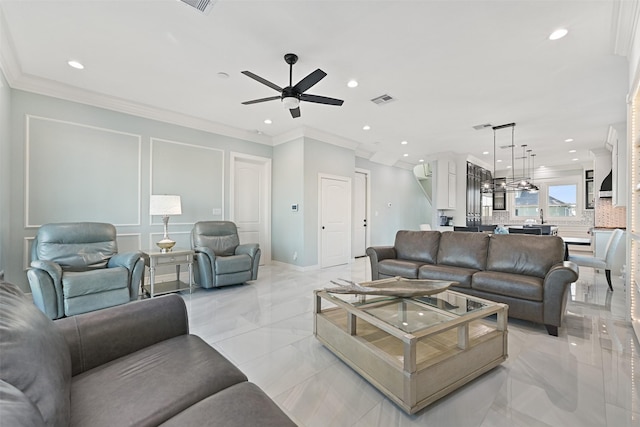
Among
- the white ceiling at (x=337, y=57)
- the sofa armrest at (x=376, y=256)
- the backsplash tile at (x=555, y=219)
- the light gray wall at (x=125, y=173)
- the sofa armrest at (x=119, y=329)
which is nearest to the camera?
the sofa armrest at (x=119, y=329)

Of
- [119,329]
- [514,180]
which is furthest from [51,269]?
→ [514,180]

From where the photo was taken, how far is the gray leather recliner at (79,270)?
2678 millimetres

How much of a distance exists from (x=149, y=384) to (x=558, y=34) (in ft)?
12.9

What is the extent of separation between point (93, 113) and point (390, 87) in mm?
4112

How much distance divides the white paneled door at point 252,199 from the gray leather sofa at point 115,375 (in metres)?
3.98

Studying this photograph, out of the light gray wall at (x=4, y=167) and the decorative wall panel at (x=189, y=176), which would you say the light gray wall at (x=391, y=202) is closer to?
the decorative wall panel at (x=189, y=176)

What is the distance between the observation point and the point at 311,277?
479cm

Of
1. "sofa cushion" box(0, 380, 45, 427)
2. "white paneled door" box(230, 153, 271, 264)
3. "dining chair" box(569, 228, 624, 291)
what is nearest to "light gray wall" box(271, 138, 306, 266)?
"white paneled door" box(230, 153, 271, 264)

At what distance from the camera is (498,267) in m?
3.16

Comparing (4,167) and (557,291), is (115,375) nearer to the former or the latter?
(557,291)

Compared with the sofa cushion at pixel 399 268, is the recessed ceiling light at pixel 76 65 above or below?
above

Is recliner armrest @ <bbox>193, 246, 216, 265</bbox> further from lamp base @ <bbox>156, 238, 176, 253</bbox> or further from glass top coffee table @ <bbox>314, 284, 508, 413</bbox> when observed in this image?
glass top coffee table @ <bbox>314, 284, 508, 413</bbox>

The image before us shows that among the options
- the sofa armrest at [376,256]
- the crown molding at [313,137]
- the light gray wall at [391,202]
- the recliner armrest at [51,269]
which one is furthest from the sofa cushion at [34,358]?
the light gray wall at [391,202]

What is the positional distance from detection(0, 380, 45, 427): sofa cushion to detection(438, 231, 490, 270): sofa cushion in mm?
3713
